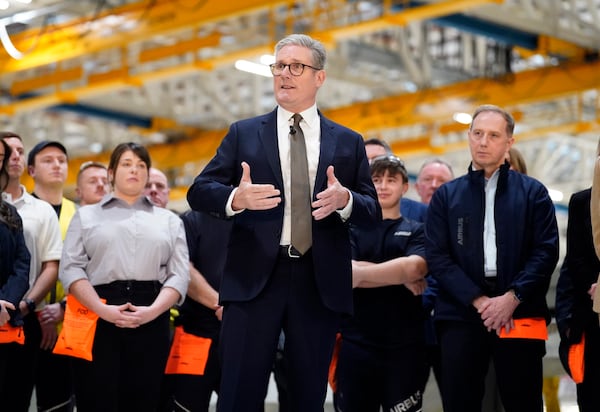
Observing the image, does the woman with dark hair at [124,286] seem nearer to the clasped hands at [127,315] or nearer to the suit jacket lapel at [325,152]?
the clasped hands at [127,315]

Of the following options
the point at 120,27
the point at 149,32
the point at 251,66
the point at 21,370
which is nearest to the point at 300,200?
the point at 21,370

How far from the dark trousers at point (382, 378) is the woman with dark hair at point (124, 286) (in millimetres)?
1026

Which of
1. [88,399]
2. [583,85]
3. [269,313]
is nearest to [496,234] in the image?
[269,313]

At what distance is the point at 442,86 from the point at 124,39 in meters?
7.01

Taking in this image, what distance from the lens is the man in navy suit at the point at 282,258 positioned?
4219 millimetres

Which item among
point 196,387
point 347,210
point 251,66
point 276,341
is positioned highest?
point 251,66

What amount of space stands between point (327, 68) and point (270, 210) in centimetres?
1480

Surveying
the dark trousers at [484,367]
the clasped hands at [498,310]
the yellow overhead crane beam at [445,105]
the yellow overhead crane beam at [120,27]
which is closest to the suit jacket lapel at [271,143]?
the clasped hands at [498,310]

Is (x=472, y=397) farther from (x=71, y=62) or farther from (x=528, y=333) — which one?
(x=71, y=62)

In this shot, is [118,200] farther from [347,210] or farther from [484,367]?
[484,367]

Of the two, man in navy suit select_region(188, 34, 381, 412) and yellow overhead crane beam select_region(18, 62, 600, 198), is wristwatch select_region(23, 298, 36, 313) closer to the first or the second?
man in navy suit select_region(188, 34, 381, 412)

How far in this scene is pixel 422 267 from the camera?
18.7 feet

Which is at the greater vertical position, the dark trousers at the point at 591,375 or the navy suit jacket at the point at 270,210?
the navy suit jacket at the point at 270,210

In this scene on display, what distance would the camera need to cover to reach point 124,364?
5625 mm
